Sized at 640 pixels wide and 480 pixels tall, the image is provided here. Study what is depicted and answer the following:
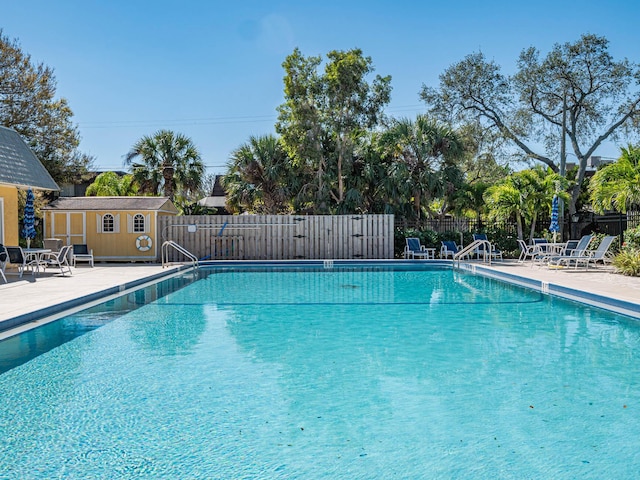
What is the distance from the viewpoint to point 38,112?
23.3 metres

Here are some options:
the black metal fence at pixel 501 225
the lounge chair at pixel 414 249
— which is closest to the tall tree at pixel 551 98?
the black metal fence at pixel 501 225

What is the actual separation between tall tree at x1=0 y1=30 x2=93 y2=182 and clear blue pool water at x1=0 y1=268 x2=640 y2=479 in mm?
18448

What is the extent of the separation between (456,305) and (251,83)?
17.4 meters

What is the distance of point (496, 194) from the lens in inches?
730

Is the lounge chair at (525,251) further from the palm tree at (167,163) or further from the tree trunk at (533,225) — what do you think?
the palm tree at (167,163)

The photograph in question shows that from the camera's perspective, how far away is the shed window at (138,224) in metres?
18.3

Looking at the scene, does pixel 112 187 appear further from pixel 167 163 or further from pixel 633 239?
pixel 633 239

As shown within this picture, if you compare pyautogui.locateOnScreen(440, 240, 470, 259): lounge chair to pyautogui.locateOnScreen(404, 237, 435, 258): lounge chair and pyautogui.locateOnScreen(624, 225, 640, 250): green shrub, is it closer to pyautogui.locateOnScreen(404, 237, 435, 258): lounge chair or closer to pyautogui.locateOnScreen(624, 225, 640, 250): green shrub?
pyautogui.locateOnScreen(404, 237, 435, 258): lounge chair

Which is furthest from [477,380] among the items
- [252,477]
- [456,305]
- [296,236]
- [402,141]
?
[402,141]

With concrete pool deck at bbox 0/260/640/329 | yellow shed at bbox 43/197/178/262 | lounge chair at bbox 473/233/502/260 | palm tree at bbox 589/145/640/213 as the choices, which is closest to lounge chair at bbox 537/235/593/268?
concrete pool deck at bbox 0/260/640/329

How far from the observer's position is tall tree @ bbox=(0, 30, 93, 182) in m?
22.6

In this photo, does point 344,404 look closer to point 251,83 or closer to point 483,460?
point 483,460

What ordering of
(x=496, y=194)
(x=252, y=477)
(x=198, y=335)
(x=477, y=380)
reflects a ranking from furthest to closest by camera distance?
1. (x=496, y=194)
2. (x=198, y=335)
3. (x=477, y=380)
4. (x=252, y=477)

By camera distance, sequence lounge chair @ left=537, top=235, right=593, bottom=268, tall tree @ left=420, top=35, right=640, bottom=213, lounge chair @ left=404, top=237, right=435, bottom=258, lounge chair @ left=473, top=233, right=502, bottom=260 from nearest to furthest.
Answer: lounge chair @ left=537, top=235, right=593, bottom=268 → lounge chair @ left=404, top=237, right=435, bottom=258 → lounge chair @ left=473, top=233, right=502, bottom=260 → tall tree @ left=420, top=35, right=640, bottom=213
